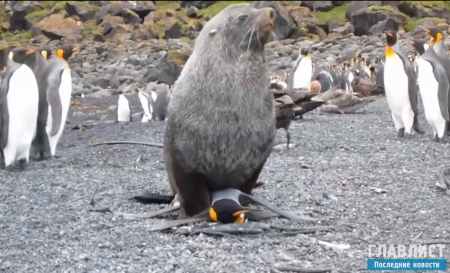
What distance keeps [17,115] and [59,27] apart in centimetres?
3259

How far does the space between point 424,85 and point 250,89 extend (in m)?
5.94

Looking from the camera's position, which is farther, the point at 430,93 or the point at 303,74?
the point at 303,74

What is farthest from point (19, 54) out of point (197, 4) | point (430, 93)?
point (197, 4)

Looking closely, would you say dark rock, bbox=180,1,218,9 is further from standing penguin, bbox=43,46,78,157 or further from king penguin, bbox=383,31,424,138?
king penguin, bbox=383,31,424,138

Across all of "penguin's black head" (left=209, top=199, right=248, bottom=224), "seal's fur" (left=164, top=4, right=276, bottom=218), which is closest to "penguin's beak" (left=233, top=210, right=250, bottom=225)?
"penguin's black head" (left=209, top=199, right=248, bottom=224)

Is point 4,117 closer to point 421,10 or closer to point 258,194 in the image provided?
point 258,194

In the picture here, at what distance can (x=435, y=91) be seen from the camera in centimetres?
1141

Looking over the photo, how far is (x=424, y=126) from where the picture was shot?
13.3 m

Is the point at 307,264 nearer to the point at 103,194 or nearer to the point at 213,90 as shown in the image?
the point at 213,90

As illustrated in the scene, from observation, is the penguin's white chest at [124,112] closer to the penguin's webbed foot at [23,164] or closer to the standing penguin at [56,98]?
the standing penguin at [56,98]

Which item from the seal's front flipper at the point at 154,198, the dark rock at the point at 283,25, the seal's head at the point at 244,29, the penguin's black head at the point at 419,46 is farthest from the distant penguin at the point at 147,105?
the dark rock at the point at 283,25

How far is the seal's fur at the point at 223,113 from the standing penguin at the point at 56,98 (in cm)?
539

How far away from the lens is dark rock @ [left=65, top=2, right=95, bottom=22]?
47375mm

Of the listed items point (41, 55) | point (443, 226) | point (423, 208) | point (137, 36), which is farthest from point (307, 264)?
point (137, 36)
